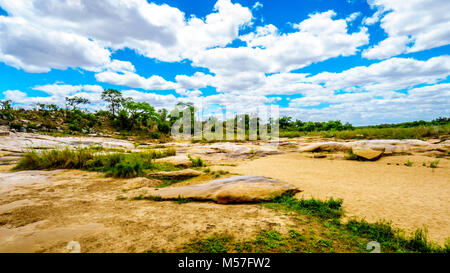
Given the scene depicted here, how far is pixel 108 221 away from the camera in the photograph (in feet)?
10.6

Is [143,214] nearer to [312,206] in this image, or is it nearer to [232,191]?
[232,191]

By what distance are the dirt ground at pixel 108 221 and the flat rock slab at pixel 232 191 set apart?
0.28 meters

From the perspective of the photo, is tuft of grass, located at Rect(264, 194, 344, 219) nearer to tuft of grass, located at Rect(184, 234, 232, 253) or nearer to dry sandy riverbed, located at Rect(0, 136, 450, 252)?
dry sandy riverbed, located at Rect(0, 136, 450, 252)

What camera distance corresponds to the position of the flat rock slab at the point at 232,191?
437 cm

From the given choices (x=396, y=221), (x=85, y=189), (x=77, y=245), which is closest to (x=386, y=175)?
(x=396, y=221)

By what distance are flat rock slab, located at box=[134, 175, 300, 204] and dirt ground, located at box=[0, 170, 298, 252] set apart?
281 millimetres

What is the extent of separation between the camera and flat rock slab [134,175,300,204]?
437 cm

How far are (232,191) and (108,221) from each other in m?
2.51

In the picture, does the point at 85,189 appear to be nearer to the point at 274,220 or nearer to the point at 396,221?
the point at 274,220

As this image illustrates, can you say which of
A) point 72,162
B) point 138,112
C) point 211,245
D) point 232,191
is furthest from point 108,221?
point 138,112

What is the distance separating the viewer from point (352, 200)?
14.6 feet

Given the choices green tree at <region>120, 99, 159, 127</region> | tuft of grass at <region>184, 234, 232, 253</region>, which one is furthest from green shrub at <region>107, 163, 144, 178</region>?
green tree at <region>120, 99, 159, 127</region>
